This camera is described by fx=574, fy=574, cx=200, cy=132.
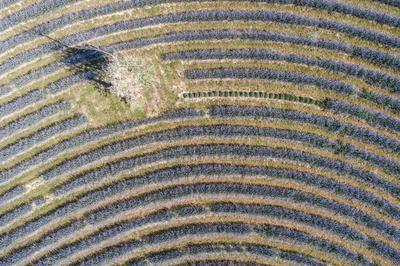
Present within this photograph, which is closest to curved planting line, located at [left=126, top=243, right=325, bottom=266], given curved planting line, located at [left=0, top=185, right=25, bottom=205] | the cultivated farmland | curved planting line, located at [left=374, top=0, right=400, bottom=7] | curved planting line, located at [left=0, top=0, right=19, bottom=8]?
Result: the cultivated farmland

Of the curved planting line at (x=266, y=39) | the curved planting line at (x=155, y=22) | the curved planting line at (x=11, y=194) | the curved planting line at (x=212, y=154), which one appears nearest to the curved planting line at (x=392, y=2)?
the curved planting line at (x=266, y=39)

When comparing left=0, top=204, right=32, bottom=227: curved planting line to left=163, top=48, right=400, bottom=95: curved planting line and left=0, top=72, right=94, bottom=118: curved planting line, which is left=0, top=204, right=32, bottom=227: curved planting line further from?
left=163, top=48, right=400, bottom=95: curved planting line

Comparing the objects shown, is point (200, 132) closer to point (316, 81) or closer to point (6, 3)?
point (316, 81)

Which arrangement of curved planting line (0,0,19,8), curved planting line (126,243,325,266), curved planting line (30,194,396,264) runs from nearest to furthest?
curved planting line (126,243,325,266)
curved planting line (30,194,396,264)
curved planting line (0,0,19,8)

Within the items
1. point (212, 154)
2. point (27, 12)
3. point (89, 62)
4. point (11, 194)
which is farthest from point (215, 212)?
point (27, 12)

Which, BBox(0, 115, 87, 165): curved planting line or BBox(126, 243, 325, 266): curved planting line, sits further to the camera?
BBox(0, 115, 87, 165): curved planting line

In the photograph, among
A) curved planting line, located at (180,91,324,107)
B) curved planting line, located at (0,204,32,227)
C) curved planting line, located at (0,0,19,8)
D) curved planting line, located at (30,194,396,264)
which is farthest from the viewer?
curved planting line, located at (0,0,19,8)

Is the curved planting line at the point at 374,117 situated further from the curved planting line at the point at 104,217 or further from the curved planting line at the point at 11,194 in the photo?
the curved planting line at the point at 11,194

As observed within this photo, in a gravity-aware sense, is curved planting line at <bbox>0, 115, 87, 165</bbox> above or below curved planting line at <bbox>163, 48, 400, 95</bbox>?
below
